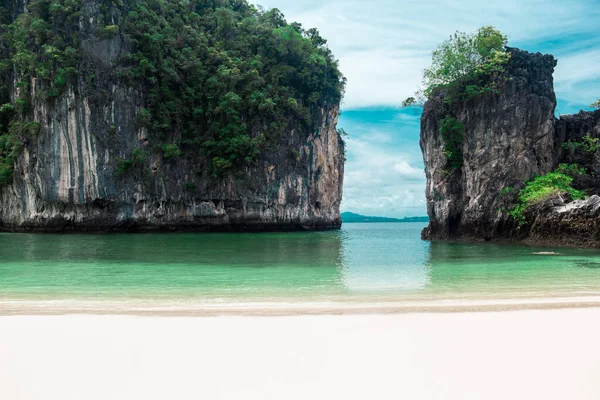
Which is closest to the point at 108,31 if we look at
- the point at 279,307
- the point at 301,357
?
the point at 279,307

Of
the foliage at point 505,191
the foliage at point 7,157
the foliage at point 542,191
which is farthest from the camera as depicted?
the foliage at point 7,157

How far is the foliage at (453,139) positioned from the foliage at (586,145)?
195 inches

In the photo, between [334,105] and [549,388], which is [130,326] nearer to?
[549,388]

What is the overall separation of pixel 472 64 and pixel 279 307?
21.5 m

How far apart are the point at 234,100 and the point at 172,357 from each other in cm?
3170

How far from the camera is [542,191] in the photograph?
20422 millimetres

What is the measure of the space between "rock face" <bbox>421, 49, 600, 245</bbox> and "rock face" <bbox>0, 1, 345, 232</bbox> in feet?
57.2

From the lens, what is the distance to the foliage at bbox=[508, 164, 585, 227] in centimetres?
2033

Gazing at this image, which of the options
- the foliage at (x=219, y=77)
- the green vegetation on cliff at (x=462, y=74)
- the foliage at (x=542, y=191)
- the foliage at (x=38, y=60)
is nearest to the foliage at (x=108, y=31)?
the foliage at (x=219, y=77)

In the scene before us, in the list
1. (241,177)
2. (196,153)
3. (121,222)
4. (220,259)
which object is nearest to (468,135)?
(220,259)

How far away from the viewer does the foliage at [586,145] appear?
899 inches

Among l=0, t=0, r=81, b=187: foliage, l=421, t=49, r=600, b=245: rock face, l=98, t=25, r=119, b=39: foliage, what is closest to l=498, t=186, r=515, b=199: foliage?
l=421, t=49, r=600, b=245: rock face

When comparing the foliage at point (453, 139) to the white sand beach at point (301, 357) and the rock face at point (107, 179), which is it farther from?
the white sand beach at point (301, 357)

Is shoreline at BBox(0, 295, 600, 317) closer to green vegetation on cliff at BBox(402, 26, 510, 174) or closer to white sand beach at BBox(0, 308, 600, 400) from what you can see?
white sand beach at BBox(0, 308, 600, 400)
